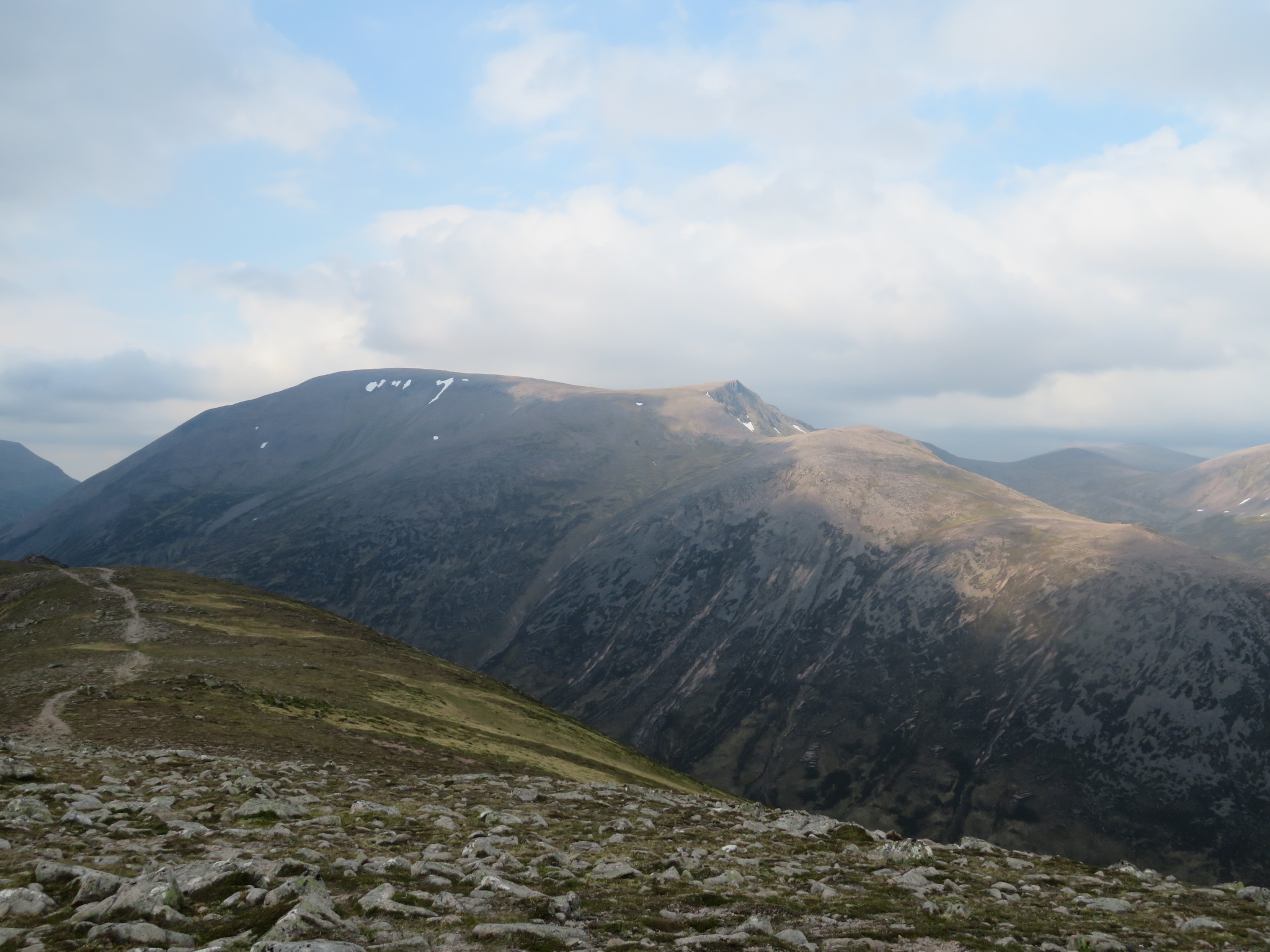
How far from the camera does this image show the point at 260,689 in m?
52.0

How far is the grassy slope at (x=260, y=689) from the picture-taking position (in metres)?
40.5

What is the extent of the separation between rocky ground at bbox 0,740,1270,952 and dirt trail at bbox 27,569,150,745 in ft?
17.9

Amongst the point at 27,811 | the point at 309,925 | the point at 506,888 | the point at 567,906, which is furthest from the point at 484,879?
the point at 27,811

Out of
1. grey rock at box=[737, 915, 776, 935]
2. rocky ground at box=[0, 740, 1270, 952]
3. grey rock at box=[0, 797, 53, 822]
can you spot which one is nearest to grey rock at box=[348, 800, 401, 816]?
rocky ground at box=[0, 740, 1270, 952]

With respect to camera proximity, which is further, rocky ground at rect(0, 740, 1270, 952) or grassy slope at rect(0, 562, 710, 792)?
grassy slope at rect(0, 562, 710, 792)

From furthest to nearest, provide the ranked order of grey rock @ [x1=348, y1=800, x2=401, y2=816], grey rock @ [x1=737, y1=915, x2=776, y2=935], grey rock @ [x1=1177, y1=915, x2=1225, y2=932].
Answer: grey rock @ [x1=348, y1=800, x2=401, y2=816]
grey rock @ [x1=1177, y1=915, x2=1225, y2=932]
grey rock @ [x1=737, y1=915, x2=776, y2=935]

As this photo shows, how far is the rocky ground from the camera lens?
1270 centimetres

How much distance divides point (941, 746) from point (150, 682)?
598ft

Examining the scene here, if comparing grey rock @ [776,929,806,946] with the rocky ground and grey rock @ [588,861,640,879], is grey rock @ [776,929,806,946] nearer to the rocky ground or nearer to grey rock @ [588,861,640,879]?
the rocky ground

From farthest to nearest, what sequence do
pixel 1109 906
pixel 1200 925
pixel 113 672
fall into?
1. pixel 113 672
2. pixel 1109 906
3. pixel 1200 925

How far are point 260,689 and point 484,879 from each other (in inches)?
1717

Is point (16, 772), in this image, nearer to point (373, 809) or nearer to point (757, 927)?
point (373, 809)

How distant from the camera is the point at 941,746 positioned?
602 ft

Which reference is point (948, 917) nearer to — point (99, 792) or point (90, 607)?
point (99, 792)
